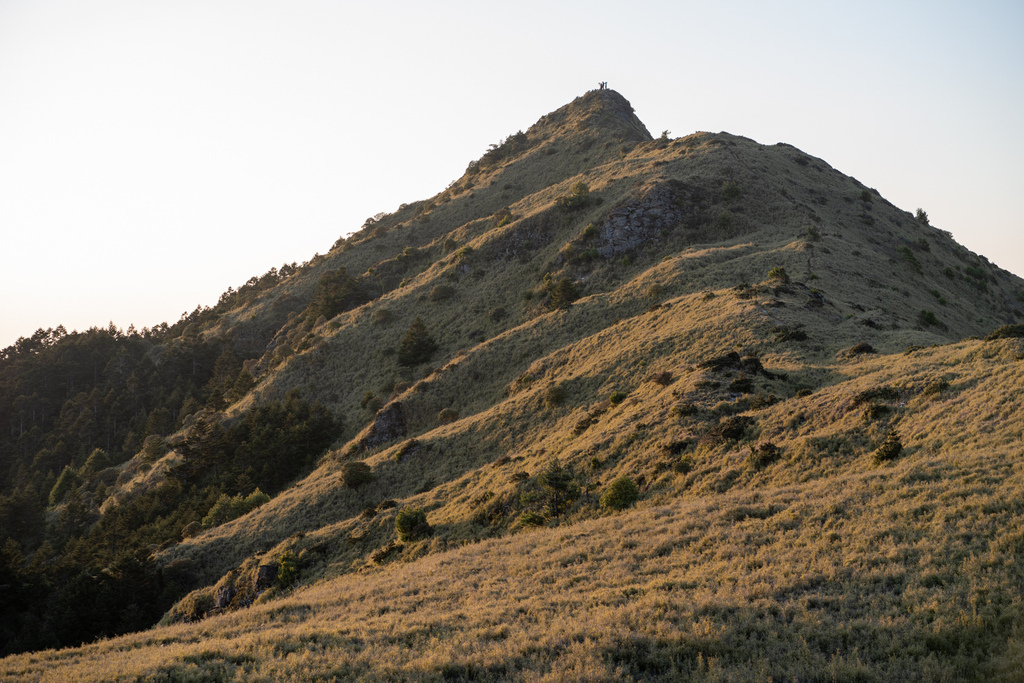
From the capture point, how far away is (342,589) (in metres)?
24.4

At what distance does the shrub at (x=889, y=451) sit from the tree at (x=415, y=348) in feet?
188

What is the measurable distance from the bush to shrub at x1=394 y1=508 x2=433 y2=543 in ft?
38.0

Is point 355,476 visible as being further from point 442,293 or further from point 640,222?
point 640,222

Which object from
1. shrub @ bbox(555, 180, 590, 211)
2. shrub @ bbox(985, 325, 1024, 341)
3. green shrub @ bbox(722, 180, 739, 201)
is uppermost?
shrub @ bbox(555, 180, 590, 211)

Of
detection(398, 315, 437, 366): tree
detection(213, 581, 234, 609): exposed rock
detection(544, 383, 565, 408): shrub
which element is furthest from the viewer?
detection(398, 315, 437, 366): tree

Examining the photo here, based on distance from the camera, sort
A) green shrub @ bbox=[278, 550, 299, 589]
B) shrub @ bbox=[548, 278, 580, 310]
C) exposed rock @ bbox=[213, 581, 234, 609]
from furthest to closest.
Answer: shrub @ bbox=[548, 278, 580, 310], exposed rock @ bbox=[213, 581, 234, 609], green shrub @ bbox=[278, 550, 299, 589]

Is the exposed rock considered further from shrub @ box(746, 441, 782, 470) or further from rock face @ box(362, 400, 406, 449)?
shrub @ box(746, 441, 782, 470)

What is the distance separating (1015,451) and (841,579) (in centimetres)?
946

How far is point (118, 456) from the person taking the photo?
92.2m

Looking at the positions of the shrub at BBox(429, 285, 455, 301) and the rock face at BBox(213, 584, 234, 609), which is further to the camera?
the shrub at BBox(429, 285, 455, 301)

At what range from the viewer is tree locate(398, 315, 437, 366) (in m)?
73.4

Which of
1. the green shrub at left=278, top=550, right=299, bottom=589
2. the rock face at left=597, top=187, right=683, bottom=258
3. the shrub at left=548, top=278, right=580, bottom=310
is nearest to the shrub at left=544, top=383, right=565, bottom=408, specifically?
the shrub at left=548, top=278, right=580, bottom=310

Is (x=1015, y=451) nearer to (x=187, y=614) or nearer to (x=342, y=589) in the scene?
(x=342, y=589)

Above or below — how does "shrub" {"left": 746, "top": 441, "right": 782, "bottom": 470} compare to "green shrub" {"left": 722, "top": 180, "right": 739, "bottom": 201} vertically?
below
